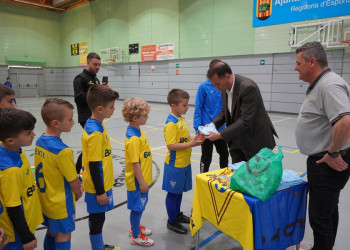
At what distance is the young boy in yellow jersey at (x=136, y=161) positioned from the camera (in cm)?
234

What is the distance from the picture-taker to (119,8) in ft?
61.3

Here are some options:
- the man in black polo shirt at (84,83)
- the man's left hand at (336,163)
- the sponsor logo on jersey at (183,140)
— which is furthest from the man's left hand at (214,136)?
the man in black polo shirt at (84,83)

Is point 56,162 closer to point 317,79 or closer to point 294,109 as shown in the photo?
point 317,79

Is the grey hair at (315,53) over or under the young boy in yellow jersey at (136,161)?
over

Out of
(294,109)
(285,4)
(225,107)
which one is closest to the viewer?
(225,107)

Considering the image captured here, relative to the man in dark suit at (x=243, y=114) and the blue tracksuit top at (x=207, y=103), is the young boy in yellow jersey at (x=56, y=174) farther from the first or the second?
the blue tracksuit top at (x=207, y=103)

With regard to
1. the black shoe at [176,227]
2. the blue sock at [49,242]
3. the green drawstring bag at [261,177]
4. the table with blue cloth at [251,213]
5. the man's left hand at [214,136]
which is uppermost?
the man's left hand at [214,136]

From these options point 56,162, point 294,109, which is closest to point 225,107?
point 56,162

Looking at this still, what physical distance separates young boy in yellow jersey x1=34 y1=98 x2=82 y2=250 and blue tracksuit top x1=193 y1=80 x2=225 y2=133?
2.19 meters

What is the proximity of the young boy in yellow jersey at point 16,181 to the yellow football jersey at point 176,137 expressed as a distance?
52.2 inches

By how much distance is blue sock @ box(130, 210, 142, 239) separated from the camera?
249 centimetres

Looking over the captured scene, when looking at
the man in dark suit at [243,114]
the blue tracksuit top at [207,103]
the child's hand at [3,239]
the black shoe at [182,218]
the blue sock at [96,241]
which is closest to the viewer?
the child's hand at [3,239]

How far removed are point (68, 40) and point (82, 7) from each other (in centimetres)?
352

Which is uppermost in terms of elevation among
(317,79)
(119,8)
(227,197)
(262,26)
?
(119,8)
